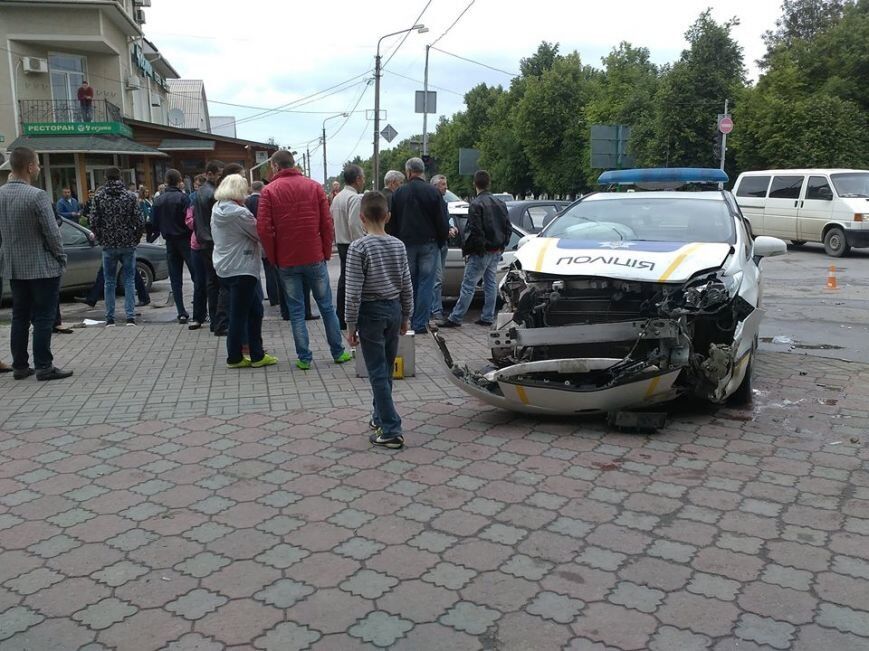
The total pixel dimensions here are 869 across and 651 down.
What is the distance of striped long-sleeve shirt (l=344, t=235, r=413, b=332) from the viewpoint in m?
4.80

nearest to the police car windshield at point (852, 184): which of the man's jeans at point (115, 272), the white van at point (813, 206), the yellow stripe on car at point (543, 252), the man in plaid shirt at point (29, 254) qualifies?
the white van at point (813, 206)

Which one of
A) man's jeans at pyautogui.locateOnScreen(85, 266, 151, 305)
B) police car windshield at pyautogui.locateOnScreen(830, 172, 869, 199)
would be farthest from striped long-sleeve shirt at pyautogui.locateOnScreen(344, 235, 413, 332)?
police car windshield at pyautogui.locateOnScreen(830, 172, 869, 199)

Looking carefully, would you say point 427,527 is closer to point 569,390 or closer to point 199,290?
point 569,390

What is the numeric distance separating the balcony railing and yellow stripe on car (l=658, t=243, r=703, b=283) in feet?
85.0

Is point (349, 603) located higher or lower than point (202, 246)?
lower

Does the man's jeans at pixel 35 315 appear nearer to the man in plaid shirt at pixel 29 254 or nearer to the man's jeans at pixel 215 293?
the man in plaid shirt at pixel 29 254

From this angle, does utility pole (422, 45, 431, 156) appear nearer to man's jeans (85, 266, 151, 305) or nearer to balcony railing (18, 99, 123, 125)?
balcony railing (18, 99, 123, 125)

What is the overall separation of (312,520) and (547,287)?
8.36 ft

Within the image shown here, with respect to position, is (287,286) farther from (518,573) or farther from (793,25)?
(793,25)

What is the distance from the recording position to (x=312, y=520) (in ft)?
12.8

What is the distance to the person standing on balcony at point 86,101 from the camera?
85.1 feet

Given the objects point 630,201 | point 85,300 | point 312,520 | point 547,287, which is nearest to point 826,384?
point 630,201

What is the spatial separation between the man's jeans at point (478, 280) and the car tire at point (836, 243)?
38.2 ft

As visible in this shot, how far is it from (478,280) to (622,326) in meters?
4.22
